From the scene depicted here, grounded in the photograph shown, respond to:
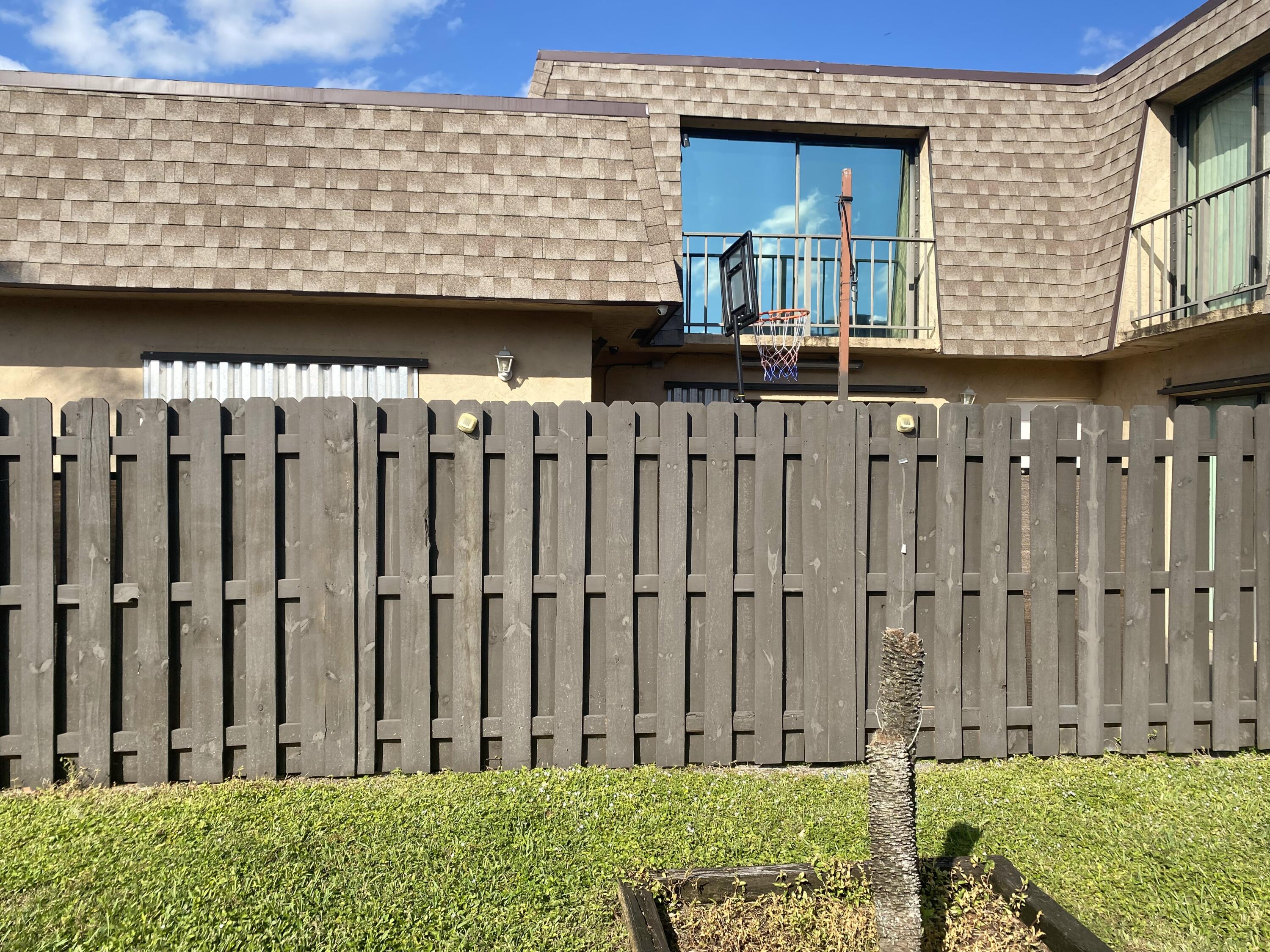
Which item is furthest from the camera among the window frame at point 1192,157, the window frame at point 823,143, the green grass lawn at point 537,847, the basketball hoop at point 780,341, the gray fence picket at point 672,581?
the window frame at point 823,143

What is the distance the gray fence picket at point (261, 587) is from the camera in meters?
4.28

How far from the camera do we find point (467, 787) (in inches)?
166

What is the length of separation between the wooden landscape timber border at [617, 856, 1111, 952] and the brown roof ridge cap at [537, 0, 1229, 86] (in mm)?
9244

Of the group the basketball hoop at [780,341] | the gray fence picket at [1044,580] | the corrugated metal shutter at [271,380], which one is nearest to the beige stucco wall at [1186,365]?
the basketball hoop at [780,341]

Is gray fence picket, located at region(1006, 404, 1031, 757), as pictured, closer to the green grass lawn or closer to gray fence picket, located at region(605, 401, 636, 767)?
the green grass lawn

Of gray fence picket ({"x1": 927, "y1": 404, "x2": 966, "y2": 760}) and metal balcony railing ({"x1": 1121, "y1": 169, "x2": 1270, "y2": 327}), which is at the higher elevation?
metal balcony railing ({"x1": 1121, "y1": 169, "x2": 1270, "y2": 327})

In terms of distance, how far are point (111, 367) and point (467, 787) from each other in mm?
5236

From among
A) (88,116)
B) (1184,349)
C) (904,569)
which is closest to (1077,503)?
(904,569)

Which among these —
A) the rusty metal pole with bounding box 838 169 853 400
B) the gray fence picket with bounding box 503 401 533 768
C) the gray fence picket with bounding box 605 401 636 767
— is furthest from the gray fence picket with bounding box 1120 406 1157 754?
the rusty metal pole with bounding box 838 169 853 400

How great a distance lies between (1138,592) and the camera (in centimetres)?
475

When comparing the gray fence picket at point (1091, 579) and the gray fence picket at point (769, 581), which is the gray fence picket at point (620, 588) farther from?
the gray fence picket at point (1091, 579)

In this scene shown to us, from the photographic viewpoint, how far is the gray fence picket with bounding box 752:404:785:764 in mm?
4555

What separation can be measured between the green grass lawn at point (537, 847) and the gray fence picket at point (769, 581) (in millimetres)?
291

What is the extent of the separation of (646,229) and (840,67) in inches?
190
